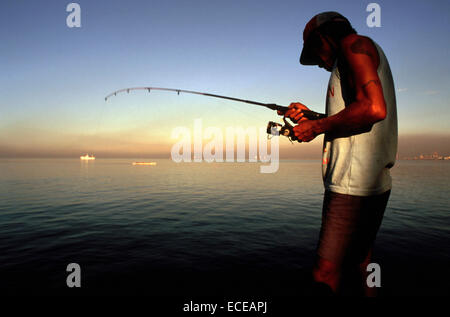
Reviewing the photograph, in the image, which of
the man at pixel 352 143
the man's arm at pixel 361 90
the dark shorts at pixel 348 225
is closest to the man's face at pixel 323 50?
the man at pixel 352 143

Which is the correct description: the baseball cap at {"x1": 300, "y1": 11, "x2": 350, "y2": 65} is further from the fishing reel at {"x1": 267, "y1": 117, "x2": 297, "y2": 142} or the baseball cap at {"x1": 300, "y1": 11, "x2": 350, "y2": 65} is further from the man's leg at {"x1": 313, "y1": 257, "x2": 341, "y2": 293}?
the man's leg at {"x1": 313, "y1": 257, "x2": 341, "y2": 293}

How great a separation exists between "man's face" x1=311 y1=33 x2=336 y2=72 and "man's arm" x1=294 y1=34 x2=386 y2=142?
308mm

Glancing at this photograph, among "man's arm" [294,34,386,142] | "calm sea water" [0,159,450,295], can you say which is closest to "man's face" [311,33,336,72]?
"man's arm" [294,34,386,142]

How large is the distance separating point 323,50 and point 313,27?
27cm

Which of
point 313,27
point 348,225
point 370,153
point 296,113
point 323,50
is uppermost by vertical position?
point 313,27

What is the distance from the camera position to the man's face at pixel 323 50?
2.30m

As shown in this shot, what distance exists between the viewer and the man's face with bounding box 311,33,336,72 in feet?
7.55

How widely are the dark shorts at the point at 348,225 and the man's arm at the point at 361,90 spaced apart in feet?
2.06

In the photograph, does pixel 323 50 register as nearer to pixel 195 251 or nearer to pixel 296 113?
pixel 296 113

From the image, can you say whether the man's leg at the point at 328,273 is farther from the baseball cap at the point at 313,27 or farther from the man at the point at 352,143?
the baseball cap at the point at 313,27

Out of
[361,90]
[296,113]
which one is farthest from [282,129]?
[361,90]

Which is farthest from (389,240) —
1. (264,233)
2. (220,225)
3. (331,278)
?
(331,278)

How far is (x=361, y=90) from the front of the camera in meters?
1.85

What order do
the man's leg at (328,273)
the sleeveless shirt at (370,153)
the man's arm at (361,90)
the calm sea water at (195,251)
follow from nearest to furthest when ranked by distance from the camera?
the man's arm at (361,90) < the sleeveless shirt at (370,153) < the man's leg at (328,273) < the calm sea water at (195,251)
